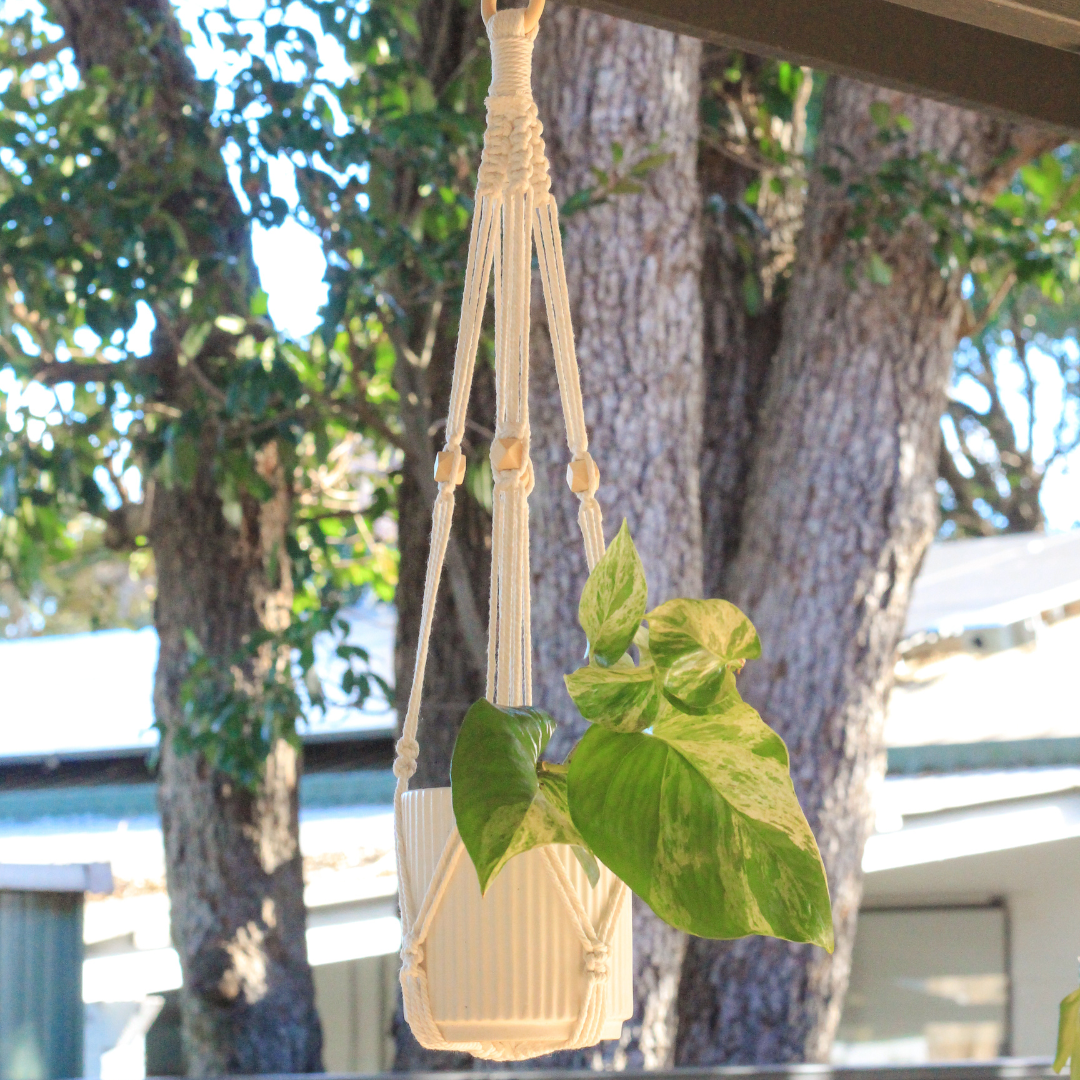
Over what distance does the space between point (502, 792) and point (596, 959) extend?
0.20m

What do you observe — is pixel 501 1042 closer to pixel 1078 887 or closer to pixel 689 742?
pixel 689 742

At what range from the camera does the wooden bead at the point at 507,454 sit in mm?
911

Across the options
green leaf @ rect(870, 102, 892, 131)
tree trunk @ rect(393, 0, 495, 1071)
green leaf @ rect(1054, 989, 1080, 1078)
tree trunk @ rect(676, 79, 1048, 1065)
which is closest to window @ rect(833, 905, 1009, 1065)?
tree trunk @ rect(676, 79, 1048, 1065)

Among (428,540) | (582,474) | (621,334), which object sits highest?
(621,334)

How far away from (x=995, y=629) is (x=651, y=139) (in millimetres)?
2672

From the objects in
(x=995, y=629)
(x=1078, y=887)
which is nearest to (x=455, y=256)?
(x=995, y=629)

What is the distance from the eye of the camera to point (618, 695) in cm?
65

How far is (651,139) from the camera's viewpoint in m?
2.50

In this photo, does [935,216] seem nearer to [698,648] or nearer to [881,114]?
[881,114]

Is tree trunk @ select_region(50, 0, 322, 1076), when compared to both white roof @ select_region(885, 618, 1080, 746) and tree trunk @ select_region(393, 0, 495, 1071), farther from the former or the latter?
white roof @ select_region(885, 618, 1080, 746)

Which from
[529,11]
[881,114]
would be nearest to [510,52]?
[529,11]

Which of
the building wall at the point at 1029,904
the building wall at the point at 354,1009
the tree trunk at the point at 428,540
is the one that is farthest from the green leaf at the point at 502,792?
the building wall at the point at 354,1009

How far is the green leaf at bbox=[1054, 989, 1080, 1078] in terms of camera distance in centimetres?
87

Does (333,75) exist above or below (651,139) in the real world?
above
